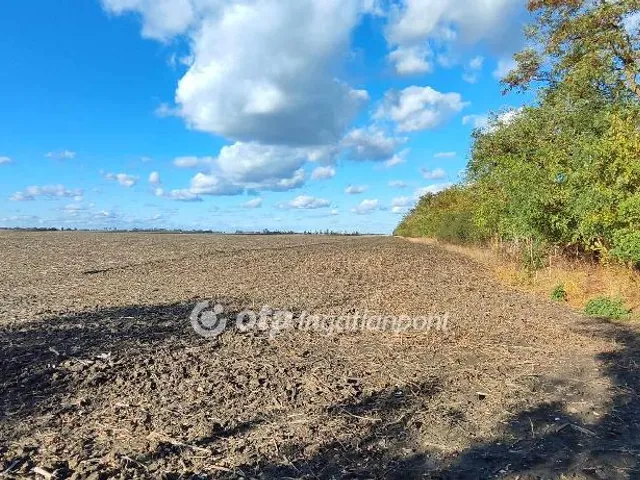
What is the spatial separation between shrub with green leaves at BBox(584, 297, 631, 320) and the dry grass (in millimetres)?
216

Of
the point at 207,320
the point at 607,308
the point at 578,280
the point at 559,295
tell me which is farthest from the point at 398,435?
the point at 578,280

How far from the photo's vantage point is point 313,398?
5465 millimetres

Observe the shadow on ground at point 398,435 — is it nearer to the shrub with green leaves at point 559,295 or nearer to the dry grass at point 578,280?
the dry grass at point 578,280

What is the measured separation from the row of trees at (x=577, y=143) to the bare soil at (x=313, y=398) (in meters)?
2.79

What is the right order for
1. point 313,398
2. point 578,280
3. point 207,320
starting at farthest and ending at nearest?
point 578,280 → point 207,320 → point 313,398

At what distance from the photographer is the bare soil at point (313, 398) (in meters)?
4.04

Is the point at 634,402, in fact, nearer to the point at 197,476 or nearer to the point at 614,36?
the point at 197,476

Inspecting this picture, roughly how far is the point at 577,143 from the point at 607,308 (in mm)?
4746

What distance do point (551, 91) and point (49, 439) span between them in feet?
61.4

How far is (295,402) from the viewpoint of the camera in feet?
17.5

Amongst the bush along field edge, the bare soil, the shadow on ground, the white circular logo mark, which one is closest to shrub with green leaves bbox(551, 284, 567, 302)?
the bush along field edge

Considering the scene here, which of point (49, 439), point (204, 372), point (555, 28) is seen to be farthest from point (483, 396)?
point (555, 28)

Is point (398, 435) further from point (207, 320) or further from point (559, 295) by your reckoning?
point (559, 295)

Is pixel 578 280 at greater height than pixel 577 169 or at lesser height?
lesser
